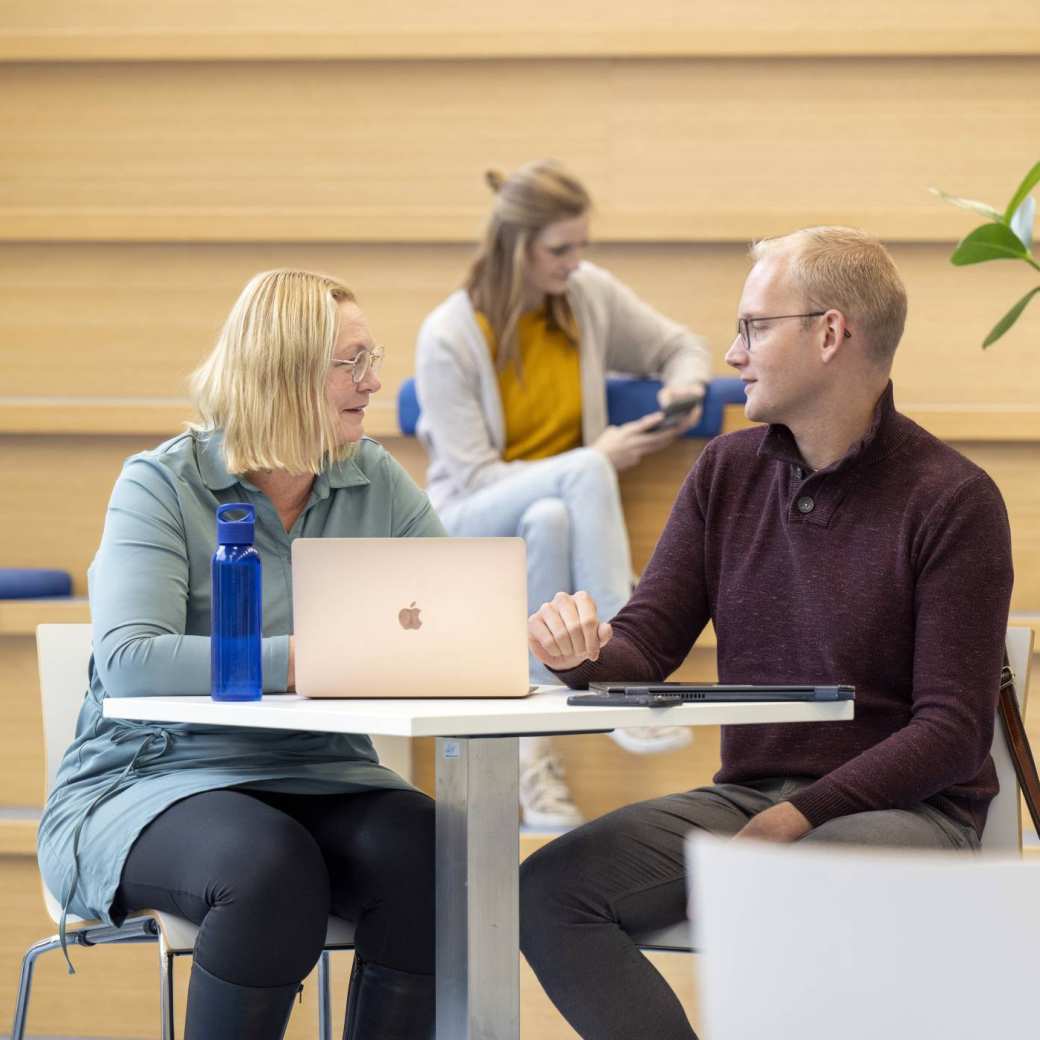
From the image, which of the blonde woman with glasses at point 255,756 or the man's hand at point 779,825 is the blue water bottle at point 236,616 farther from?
the man's hand at point 779,825

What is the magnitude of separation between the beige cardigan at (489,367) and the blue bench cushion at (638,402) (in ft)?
0.13

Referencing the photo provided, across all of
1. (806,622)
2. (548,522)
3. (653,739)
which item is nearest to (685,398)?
(548,522)

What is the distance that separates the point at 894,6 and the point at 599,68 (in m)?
0.70

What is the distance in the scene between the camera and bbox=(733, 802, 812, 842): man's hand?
1852 mm

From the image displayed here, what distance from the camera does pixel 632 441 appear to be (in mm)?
3264

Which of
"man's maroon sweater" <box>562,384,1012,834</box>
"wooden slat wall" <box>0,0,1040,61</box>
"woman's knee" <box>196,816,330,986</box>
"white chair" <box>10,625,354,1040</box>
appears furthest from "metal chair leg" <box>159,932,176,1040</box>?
"wooden slat wall" <box>0,0,1040,61</box>

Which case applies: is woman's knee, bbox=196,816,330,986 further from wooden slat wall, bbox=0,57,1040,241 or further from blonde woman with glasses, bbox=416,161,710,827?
wooden slat wall, bbox=0,57,1040,241

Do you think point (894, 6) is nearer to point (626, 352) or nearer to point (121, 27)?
point (626, 352)

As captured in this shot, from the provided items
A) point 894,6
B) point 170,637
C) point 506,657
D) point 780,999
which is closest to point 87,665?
point 170,637

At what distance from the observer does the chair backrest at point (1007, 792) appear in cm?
208

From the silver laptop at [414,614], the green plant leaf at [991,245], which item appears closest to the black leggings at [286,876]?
the silver laptop at [414,614]

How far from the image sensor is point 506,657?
69.5 inches

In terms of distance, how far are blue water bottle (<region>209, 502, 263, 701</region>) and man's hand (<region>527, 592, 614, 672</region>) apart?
0.34 m

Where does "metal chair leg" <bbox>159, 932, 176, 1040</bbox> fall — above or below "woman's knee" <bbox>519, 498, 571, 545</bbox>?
below
